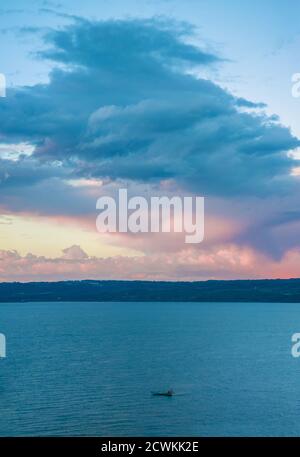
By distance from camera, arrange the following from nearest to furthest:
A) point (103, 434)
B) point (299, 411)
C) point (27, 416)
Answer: point (103, 434), point (27, 416), point (299, 411)

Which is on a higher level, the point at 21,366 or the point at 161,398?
the point at 21,366

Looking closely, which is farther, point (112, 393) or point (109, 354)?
point (109, 354)

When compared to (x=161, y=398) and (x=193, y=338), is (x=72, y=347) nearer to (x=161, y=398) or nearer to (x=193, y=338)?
(x=193, y=338)

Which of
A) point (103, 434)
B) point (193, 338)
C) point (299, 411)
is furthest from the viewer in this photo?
point (193, 338)

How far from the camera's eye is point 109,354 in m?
146

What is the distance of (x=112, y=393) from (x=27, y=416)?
1800cm

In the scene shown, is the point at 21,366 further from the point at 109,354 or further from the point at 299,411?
the point at 299,411
